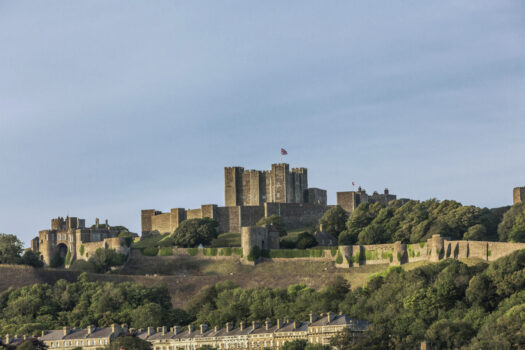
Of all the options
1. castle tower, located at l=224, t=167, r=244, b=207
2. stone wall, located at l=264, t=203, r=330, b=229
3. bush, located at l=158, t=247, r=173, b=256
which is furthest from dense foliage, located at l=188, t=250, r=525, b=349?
castle tower, located at l=224, t=167, r=244, b=207

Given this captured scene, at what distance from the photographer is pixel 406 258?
104125 mm

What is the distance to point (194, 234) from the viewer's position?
394ft

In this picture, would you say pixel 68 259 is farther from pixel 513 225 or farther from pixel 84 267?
pixel 513 225

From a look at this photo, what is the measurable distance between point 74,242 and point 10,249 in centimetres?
861

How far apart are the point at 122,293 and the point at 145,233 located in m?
28.0

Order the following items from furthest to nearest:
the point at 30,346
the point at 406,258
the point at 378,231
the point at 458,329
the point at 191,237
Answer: the point at 191,237 < the point at 378,231 < the point at 406,258 < the point at 30,346 < the point at 458,329

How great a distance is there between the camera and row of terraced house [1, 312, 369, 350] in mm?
84812

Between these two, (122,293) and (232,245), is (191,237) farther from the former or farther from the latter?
(122,293)

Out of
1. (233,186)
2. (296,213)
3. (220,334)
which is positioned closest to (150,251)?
(233,186)

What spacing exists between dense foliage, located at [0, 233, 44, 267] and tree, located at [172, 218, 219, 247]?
12.8m

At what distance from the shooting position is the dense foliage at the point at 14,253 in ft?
376

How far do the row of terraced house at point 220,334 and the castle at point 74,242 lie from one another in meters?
24.4

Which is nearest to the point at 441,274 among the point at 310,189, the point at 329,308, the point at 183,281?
the point at 329,308

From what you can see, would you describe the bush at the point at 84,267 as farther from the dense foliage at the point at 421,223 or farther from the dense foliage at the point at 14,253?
the dense foliage at the point at 421,223
